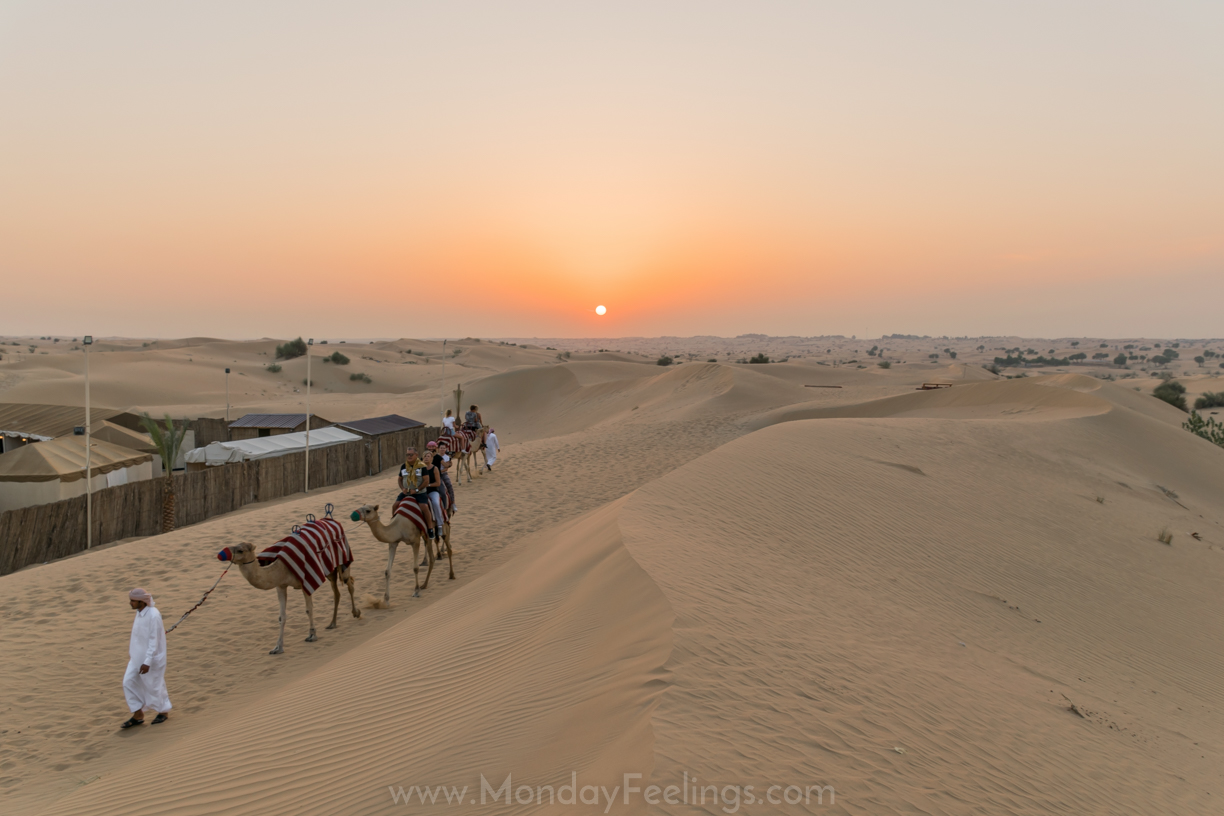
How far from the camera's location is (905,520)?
12859 mm

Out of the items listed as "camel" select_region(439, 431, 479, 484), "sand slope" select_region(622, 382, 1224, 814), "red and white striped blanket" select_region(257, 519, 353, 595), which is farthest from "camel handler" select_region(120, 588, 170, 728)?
"camel" select_region(439, 431, 479, 484)

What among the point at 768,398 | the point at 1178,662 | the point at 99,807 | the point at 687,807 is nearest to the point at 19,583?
the point at 99,807

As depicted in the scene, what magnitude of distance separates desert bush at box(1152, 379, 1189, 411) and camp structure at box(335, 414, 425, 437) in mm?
41028

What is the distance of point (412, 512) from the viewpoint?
35.5ft

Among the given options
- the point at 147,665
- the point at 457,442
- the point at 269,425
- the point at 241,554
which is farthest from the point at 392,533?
the point at 269,425

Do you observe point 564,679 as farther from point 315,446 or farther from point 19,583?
point 315,446

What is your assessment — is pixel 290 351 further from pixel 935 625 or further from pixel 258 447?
pixel 935 625

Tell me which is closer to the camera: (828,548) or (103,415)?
(828,548)

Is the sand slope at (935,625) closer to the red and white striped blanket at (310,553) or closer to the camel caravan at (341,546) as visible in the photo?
the camel caravan at (341,546)

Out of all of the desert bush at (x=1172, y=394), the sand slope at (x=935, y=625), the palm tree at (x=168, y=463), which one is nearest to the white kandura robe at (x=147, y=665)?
the sand slope at (x=935, y=625)

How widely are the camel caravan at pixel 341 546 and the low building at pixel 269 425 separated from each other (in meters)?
15.9

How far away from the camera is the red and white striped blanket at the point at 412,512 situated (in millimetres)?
10789

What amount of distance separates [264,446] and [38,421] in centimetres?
1014

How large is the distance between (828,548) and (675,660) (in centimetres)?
626
